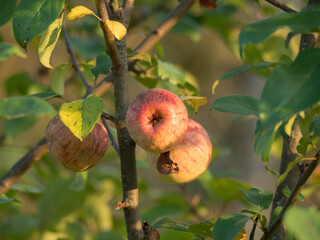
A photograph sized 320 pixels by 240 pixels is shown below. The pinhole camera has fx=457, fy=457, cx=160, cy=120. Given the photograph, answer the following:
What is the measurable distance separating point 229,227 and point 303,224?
0.32m

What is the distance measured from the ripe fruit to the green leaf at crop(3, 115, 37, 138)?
0.63 m

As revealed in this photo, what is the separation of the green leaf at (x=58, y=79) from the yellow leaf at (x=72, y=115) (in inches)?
13.3

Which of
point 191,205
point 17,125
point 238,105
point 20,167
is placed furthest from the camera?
point 191,205

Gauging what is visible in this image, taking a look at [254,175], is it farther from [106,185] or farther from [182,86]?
[182,86]

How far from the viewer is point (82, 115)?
0.69 m

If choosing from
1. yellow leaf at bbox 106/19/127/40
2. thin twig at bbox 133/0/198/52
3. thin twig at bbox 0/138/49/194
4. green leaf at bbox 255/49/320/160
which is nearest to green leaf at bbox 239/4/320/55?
green leaf at bbox 255/49/320/160

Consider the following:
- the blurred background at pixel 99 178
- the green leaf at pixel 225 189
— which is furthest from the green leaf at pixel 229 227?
the green leaf at pixel 225 189

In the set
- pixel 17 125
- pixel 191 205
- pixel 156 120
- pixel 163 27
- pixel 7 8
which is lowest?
pixel 191 205

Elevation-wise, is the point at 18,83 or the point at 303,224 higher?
the point at 303,224

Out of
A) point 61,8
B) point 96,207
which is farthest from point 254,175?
point 61,8

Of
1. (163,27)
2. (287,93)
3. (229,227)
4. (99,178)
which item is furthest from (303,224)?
(99,178)

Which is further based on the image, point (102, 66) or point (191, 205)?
point (191, 205)

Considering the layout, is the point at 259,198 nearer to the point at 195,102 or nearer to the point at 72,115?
the point at 195,102

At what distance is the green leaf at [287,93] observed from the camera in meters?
0.52
